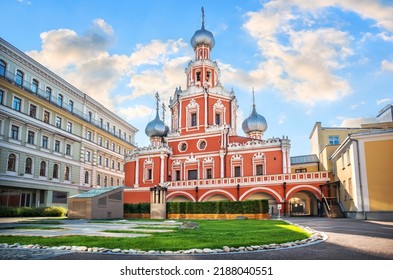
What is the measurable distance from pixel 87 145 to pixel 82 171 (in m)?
3.29

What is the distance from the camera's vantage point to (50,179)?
33281mm

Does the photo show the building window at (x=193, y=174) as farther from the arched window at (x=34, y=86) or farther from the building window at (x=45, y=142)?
the arched window at (x=34, y=86)

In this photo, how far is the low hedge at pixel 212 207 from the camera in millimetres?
23094

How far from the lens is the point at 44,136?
33219 mm

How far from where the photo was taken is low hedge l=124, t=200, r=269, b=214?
23.1 metres

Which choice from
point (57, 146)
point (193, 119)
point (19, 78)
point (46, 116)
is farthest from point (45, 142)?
point (193, 119)

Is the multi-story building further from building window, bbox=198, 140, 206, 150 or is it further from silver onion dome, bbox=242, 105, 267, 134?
silver onion dome, bbox=242, 105, 267, 134

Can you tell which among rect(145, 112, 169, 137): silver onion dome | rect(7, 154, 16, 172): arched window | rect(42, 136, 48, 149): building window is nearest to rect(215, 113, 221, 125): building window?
rect(145, 112, 169, 137): silver onion dome

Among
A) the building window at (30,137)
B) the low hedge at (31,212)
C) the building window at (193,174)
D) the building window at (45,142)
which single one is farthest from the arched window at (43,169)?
the building window at (193,174)

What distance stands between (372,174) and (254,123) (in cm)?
1912

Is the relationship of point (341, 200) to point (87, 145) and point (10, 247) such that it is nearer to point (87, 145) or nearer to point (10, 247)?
point (10, 247)

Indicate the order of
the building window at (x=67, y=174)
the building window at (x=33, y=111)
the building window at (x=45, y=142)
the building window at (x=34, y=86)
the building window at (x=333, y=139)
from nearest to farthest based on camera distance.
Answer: the building window at (x=33, y=111) → the building window at (x=34, y=86) → the building window at (x=45, y=142) → the building window at (x=67, y=174) → the building window at (x=333, y=139)

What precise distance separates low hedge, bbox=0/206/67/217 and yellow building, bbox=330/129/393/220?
22968mm

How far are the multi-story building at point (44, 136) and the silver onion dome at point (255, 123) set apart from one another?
18.6m
